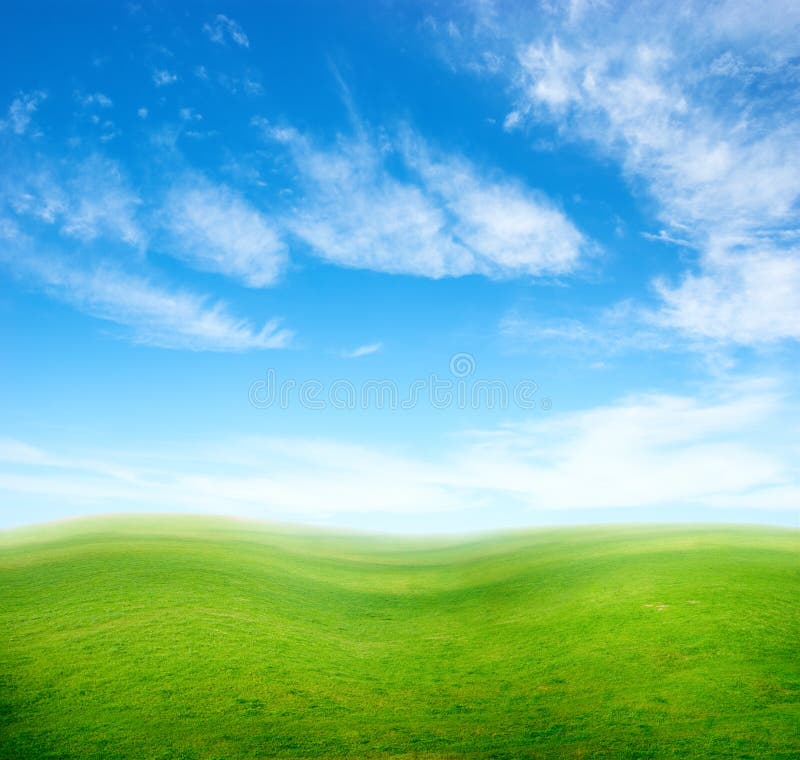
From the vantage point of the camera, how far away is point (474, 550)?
67875 mm

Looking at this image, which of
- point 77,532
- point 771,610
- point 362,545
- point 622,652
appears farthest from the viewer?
point 362,545

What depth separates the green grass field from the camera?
1981cm

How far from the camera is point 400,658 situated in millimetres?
29203

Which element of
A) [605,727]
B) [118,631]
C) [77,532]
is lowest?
[605,727]

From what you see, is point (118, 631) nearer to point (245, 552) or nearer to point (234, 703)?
point (234, 703)

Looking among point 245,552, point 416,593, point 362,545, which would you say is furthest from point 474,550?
point 245,552

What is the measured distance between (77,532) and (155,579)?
33.1 metres

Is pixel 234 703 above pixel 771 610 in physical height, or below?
below

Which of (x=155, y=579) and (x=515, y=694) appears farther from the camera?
(x=155, y=579)

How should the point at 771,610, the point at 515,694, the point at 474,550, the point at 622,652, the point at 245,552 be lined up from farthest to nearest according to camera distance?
the point at 474,550 → the point at 245,552 → the point at 771,610 → the point at 622,652 → the point at 515,694

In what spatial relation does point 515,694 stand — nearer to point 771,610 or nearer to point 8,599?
point 771,610

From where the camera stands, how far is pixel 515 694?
24141mm

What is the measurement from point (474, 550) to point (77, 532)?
4636cm

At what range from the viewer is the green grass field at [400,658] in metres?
19.8
